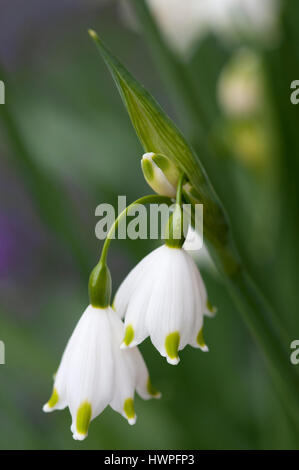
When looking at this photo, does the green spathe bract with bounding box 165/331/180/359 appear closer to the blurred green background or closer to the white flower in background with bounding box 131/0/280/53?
the blurred green background

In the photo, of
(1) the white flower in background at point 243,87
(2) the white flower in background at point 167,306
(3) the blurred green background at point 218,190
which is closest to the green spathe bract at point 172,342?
(2) the white flower in background at point 167,306

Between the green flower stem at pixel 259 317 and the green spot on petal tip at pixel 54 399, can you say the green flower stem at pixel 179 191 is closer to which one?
the green flower stem at pixel 259 317

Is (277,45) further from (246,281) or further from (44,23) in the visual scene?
(44,23)

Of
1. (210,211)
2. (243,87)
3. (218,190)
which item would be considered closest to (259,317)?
(210,211)

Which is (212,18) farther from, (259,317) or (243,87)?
(259,317)

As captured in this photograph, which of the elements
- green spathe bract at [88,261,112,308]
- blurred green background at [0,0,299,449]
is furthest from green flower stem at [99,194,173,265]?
blurred green background at [0,0,299,449]

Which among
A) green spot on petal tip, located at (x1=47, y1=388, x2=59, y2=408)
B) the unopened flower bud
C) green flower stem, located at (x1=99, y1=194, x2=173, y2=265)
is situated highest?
the unopened flower bud
